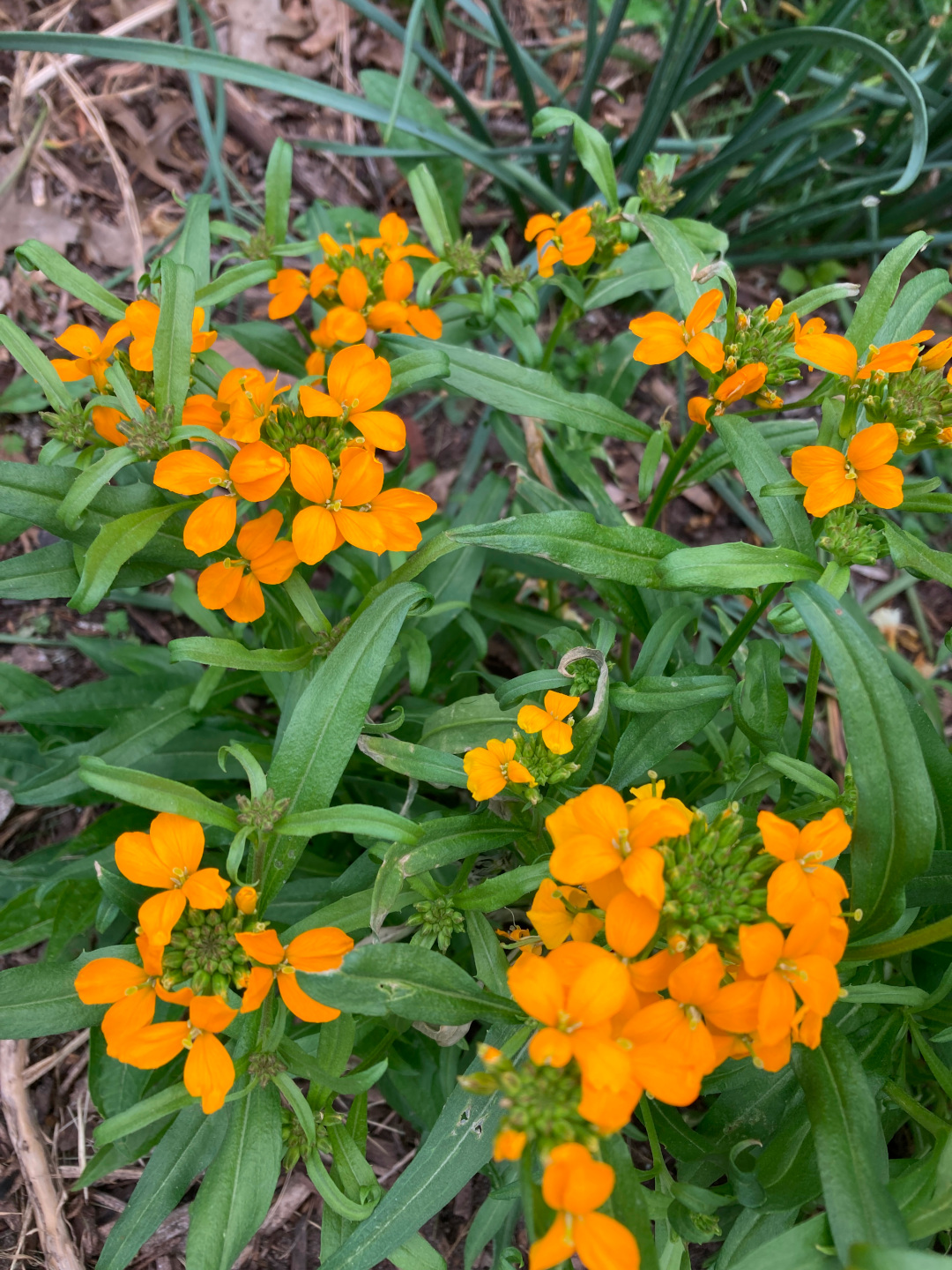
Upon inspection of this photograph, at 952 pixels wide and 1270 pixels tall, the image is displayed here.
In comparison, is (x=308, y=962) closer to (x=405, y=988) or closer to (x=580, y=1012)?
(x=405, y=988)

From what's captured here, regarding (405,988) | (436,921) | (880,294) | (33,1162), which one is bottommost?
(33,1162)

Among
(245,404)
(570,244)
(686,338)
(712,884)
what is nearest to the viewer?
(712,884)

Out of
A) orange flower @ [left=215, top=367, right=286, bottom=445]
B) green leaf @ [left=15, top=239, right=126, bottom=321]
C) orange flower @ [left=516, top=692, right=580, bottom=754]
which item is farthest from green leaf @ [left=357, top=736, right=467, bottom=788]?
green leaf @ [left=15, top=239, right=126, bottom=321]

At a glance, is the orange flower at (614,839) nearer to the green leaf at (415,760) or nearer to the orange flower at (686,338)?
the green leaf at (415,760)

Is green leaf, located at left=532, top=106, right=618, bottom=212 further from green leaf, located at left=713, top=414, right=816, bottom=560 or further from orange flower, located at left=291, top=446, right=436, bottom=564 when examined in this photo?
orange flower, located at left=291, top=446, right=436, bottom=564

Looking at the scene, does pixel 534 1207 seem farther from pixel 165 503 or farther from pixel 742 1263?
pixel 165 503

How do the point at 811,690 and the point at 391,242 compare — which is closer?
the point at 811,690

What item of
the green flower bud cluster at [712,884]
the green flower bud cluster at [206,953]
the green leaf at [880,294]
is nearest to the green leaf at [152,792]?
the green flower bud cluster at [206,953]

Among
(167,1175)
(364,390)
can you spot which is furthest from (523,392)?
(167,1175)
